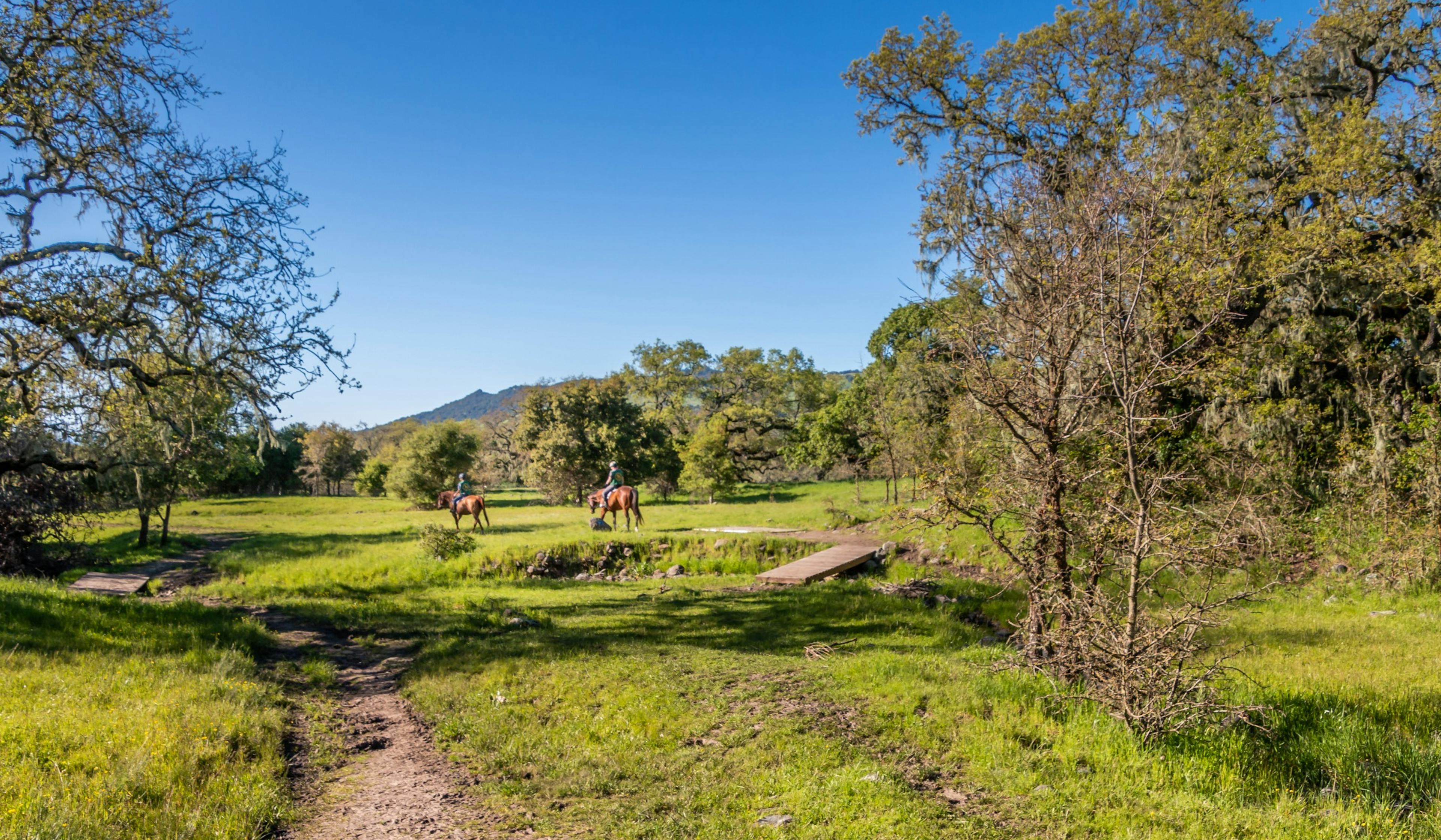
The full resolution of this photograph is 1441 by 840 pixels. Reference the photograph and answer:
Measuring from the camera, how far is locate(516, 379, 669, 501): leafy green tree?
4378 cm

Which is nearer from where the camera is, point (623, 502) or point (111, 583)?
point (111, 583)

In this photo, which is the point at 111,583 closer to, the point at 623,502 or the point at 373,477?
the point at 623,502

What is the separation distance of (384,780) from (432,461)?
1644 inches

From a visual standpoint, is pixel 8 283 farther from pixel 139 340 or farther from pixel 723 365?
pixel 723 365

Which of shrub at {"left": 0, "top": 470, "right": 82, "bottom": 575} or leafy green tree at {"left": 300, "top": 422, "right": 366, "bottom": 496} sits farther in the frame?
leafy green tree at {"left": 300, "top": 422, "right": 366, "bottom": 496}

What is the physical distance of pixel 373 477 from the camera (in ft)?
200

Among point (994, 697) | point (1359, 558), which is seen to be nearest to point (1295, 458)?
point (1359, 558)

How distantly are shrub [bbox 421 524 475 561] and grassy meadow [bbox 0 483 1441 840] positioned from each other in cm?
659

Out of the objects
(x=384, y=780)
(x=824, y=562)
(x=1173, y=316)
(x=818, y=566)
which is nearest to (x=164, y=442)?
(x=818, y=566)

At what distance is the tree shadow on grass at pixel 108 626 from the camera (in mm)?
8508

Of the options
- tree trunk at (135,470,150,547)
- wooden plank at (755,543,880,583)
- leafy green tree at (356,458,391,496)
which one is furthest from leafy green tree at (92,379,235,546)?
leafy green tree at (356,458,391,496)

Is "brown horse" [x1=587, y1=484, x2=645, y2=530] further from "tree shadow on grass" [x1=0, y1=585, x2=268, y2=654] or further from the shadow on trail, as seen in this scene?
"tree shadow on grass" [x1=0, y1=585, x2=268, y2=654]

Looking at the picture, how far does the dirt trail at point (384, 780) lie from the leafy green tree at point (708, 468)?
92.0 ft

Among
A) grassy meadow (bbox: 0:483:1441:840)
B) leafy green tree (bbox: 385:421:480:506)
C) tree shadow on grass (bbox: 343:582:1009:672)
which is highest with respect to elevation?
leafy green tree (bbox: 385:421:480:506)
